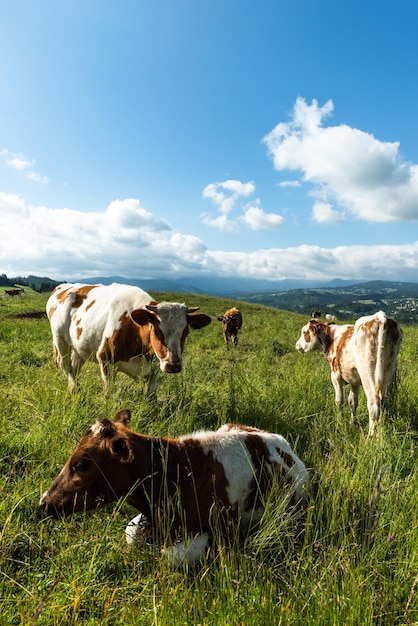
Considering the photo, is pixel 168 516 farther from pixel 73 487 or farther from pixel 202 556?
pixel 73 487

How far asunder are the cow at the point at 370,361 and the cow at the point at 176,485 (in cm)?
255

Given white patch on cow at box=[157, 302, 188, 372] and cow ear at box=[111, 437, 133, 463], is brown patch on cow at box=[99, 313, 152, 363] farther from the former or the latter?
cow ear at box=[111, 437, 133, 463]

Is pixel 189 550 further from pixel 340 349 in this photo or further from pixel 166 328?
pixel 340 349

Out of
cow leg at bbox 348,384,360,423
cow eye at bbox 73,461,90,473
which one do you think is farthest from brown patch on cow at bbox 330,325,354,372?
Answer: cow eye at bbox 73,461,90,473

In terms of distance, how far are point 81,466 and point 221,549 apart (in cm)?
133

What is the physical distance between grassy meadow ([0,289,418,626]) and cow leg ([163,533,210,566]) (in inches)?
3.2

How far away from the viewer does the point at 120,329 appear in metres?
6.98

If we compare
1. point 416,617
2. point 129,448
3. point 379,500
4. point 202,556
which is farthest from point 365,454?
point 129,448

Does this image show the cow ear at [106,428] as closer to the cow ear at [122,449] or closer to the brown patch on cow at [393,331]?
the cow ear at [122,449]

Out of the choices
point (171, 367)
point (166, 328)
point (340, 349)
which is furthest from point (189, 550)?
point (340, 349)

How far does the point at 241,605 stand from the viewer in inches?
Result: 92.2

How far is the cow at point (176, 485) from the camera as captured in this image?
302 cm

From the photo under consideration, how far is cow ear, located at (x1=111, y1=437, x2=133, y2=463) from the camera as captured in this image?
2990mm

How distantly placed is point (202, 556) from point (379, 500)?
1.70 meters
